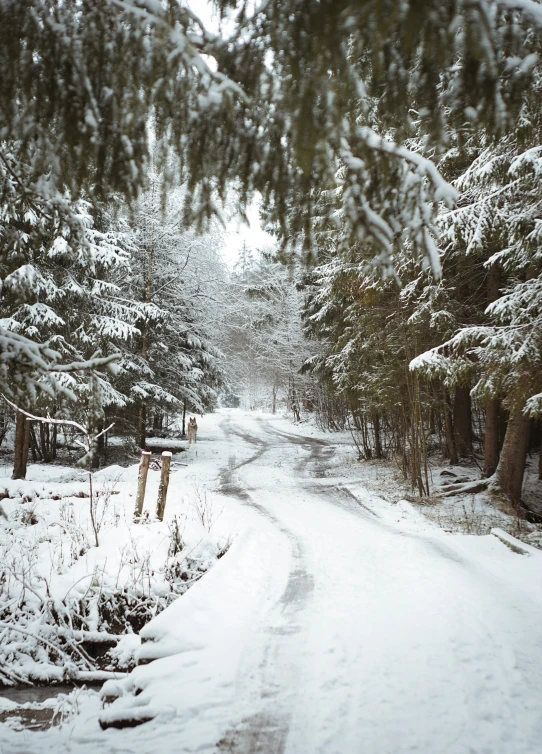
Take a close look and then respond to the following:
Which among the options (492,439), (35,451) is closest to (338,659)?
(492,439)

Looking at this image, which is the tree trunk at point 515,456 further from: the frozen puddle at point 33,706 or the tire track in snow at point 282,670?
the frozen puddle at point 33,706

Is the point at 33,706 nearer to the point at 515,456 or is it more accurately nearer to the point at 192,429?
the point at 515,456

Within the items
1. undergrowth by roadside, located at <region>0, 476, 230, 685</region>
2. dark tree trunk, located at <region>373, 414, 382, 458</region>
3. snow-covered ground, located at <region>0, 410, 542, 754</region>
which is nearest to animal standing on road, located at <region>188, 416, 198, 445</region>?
dark tree trunk, located at <region>373, 414, 382, 458</region>

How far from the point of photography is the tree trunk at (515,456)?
902 cm

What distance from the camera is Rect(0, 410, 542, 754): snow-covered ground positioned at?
2.81 metres

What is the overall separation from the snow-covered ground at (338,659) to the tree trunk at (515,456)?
3.14 meters

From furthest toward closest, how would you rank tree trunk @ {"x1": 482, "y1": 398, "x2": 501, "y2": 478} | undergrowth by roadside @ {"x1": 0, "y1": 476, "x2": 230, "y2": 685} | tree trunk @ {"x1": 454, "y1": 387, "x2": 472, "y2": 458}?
tree trunk @ {"x1": 454, "y1": 387, "x2": 472, "y2": 458}
tree trunk @ {"x1": 482, "y1": 398, "x2": 501, "y2": 478}
undergrowth by roadside @ {"x1": 0, "y1": 476, "x2": 230, "y2": 685}

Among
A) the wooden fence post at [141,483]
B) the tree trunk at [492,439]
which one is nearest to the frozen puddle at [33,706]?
the wooden fence post at [141,483]

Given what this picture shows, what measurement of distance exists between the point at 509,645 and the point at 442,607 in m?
0.80

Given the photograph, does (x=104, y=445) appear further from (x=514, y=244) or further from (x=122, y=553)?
(x=514, y=244)

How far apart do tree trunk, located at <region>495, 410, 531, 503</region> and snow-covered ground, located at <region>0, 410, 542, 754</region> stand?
10.3ft

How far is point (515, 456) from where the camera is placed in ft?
30.1

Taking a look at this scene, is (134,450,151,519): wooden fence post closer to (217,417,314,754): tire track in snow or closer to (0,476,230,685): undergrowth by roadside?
(0,476,230,685): undergrowth by roadside

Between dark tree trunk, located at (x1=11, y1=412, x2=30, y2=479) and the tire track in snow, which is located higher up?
dark tree trunk, located at (x1=11, y1=412, x2=30, y2=479)
